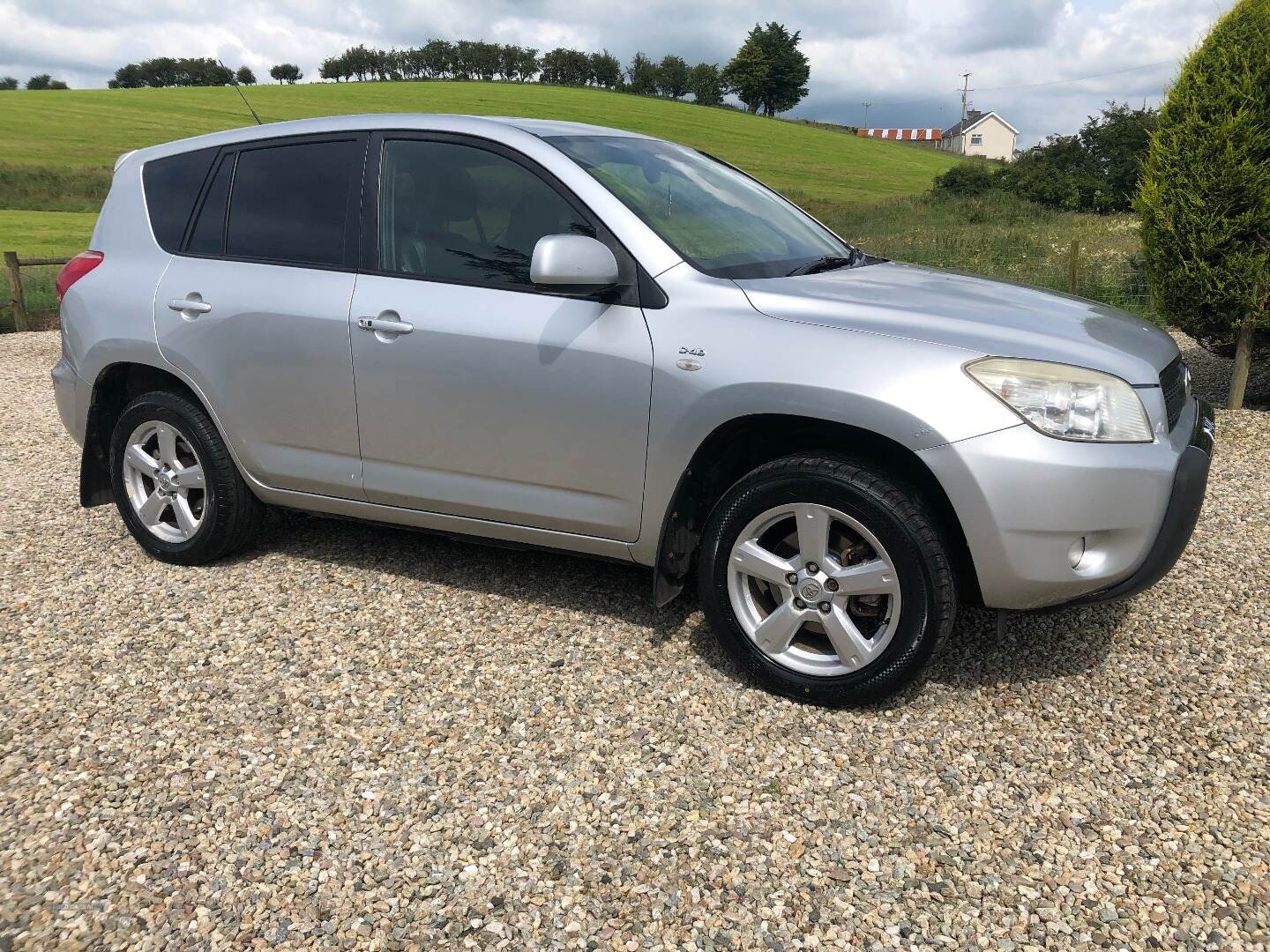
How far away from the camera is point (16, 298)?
550 inches

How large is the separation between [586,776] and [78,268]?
3389 millimetres

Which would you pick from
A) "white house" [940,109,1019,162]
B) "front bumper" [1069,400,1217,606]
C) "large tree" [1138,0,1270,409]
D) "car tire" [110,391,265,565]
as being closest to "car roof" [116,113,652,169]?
"car tire" [110,391,265,565]

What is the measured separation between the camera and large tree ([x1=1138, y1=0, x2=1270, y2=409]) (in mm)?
6395

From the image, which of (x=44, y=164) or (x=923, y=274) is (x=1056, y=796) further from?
(x=44, y=164)

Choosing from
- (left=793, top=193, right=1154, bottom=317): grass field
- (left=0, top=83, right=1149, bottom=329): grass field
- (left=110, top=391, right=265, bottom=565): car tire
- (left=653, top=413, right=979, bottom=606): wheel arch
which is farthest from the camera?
(left=0, top=83, right=1149, bottom=329): grass field

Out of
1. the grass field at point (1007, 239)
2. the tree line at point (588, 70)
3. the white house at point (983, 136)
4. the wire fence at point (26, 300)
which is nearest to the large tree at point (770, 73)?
the tree line at point (588, 70)

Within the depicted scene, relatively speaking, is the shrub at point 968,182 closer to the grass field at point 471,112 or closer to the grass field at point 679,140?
the grass field at point 679,140

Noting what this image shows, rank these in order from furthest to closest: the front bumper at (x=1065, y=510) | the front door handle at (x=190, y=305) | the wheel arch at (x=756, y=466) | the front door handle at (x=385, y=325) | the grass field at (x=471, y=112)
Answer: the grass field at (x=471, y=112) < the front door handle at (x=190, y=305) < the front door handle at (x=385, y=325) < the wheel arch at (x=756, y=466) < the front bumper at (x=1065, y=510)

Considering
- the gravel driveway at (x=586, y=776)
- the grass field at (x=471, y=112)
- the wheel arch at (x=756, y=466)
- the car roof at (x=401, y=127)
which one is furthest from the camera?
the grass field at (x=471, y=112)

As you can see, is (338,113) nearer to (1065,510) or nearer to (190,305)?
(190,305)

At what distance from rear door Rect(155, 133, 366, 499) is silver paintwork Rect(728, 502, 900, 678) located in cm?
166

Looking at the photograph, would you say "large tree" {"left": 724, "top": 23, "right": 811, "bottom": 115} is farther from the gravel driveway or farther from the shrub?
the gravel driveway

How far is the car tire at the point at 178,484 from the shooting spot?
13.8ft

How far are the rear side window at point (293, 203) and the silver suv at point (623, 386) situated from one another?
0.01m
